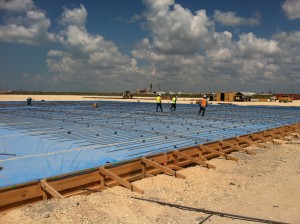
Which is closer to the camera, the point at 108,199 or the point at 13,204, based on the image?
the point at 13,204

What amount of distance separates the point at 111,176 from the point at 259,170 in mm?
5007

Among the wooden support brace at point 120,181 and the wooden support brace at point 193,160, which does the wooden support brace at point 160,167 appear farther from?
the wooden support brace at point 120,181

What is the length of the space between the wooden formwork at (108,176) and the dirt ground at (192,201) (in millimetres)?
186

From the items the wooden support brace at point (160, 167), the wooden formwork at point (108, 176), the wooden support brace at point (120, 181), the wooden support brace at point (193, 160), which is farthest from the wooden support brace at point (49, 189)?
the wooden support brace at point (193, 160)

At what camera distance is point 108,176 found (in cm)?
726

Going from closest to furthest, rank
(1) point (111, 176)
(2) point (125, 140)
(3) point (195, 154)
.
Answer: (1) point (111, 176) < (3) point (195, 154) < (2) point (125, 140)

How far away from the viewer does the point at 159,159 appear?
905 cm

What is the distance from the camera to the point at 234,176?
884cm

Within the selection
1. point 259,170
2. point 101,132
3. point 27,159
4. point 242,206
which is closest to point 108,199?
point 242,206

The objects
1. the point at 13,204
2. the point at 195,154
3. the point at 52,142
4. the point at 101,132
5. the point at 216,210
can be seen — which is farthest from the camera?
the point at 101,132

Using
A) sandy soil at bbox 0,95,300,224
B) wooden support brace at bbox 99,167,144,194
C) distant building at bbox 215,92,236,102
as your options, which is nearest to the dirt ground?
sandy soil at bbox 0,95,300,224

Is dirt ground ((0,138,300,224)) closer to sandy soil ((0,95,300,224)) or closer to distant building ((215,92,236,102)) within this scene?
sandy soil ((0,95,300,224))

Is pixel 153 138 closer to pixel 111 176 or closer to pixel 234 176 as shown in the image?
pixel 234 176

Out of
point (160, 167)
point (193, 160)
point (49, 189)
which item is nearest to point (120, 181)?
point (160, 167)
